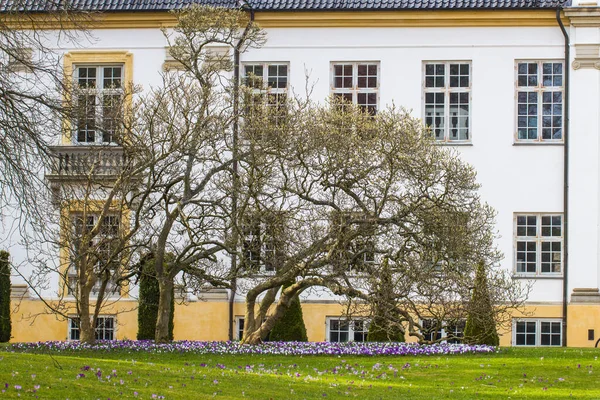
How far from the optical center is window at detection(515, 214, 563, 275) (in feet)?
102

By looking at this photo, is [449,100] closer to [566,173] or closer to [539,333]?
[566,173]

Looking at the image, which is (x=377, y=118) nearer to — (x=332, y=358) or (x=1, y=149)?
(x=332, y=358)

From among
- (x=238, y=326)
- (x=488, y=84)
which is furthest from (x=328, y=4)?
(x=238, y=326)

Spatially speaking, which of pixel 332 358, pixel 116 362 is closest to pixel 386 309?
pixel 332 358

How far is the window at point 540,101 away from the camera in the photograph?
31.4 m

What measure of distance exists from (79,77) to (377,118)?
11935mm

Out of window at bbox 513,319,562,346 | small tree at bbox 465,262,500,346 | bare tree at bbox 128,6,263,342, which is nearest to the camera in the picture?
bare tree at bbox 128,6,263,342

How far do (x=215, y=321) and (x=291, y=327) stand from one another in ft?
11.7

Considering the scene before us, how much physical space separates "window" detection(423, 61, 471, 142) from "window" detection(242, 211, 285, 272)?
9572mm

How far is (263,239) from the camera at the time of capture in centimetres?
2288

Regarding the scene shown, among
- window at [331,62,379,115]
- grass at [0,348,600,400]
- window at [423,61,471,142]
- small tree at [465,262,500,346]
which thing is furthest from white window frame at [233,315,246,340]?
grass at [0,348,600,400]

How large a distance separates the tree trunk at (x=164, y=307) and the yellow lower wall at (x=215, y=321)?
5.94 m

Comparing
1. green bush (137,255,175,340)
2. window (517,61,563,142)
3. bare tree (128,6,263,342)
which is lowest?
green bush (137,255,175,340)

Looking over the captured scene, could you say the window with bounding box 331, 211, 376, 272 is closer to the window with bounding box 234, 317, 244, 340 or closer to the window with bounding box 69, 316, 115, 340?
the window with bounding box 234, 317, 244, 340
